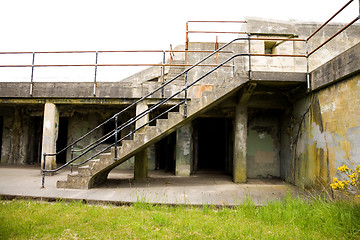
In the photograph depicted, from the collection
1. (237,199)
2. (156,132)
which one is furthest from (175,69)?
(237,199)

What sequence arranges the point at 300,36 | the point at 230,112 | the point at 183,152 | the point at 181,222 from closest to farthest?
1. the point at 181,222
2. the point at 230,112
3. the point at 183,152
4. the point at 300,36

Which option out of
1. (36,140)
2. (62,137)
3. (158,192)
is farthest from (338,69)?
(62,137)

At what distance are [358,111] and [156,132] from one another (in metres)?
4.12

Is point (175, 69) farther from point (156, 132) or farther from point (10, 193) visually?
point (10, 193)

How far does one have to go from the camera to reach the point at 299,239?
3129 millimetres

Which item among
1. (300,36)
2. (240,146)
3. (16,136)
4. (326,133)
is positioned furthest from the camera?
(16,136)

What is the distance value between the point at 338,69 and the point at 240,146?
3428 mm

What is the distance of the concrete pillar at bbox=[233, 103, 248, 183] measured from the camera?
23.9ft

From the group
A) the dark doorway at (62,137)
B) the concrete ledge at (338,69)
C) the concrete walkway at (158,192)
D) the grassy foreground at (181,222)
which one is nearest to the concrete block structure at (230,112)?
the concrete ledge at (338,69)

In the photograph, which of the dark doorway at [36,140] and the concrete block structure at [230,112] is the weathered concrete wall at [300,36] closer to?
the concrete block structure at [230,112]

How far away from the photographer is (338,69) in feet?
15.6

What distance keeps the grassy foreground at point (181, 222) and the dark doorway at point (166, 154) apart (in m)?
5.55

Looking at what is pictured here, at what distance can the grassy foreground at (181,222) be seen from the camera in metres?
3.29

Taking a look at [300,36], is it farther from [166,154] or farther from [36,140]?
[36,140]
